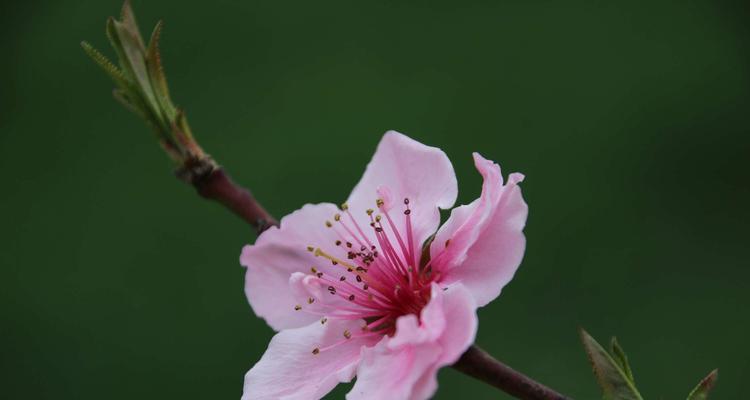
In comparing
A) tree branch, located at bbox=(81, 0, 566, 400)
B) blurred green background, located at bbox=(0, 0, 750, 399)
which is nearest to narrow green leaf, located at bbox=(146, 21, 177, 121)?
tree branch, located at bbox=(81, 0, 566, 400)

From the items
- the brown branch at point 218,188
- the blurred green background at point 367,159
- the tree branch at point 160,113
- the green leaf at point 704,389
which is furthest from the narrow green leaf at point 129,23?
the blurred green background at point 367,159

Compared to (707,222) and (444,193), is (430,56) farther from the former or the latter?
(444,193)

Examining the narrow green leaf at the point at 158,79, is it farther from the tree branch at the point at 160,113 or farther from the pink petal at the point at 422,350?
the pink petal at the point at 422,350

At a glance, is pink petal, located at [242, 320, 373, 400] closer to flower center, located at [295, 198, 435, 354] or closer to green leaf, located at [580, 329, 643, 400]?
flower center, located at [295, 198, 435, 354]

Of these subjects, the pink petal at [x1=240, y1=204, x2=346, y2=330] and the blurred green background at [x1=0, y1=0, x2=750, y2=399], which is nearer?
the pink petal at [x1=240, y1=204, x2=346, y2=330]

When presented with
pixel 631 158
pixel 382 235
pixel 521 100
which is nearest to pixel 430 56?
pixel 521 100

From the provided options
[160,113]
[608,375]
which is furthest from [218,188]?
[608,375]

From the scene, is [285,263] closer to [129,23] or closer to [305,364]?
[305,364]
